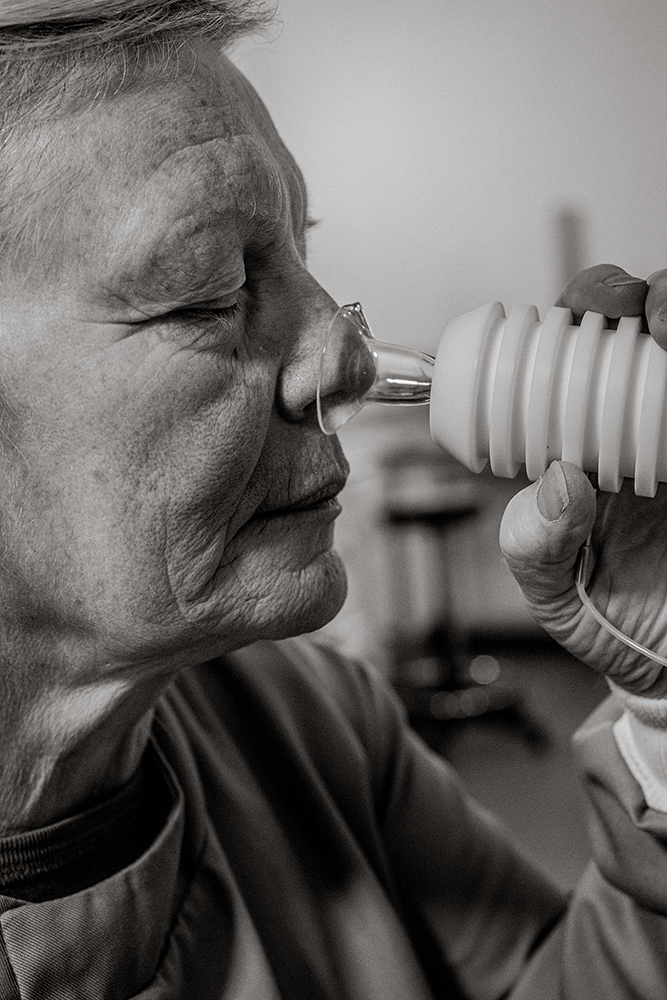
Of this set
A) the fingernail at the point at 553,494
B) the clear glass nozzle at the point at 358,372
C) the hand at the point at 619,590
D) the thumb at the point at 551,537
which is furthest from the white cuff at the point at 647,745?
the clear glass nozzle at the point at 358,372

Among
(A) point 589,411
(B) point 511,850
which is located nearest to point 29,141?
(A) point 589,411

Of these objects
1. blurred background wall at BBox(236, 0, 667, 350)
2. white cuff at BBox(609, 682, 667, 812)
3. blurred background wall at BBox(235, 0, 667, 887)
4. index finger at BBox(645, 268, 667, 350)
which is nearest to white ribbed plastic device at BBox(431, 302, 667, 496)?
index finger at BBox(645, 268, 667, 350)

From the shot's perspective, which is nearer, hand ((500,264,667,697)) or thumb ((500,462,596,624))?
thumb ((500,462,596,624))

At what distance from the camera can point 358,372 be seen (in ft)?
3.54

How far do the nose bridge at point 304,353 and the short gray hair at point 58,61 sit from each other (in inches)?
10.0

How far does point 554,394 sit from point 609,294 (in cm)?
13

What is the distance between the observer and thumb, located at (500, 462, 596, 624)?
0.96 meters

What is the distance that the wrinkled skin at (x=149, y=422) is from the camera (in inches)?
38.2

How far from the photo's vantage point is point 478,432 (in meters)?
0.95

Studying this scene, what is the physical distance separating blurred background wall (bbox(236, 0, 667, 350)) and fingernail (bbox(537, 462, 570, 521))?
4360 millimetres

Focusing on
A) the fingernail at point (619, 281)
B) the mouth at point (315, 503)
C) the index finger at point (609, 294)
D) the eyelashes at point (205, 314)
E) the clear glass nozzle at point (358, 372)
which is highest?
the fingernail at point (619, 281)

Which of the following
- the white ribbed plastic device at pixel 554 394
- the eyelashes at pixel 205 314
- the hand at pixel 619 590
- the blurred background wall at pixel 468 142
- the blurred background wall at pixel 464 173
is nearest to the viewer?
the white ribbed plastic device at pixel 554 394

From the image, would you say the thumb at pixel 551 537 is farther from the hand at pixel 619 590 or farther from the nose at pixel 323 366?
the nose at pixel 323 366

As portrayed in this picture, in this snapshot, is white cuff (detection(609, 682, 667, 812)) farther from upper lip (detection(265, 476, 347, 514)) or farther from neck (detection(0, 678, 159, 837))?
neck (detection(0, 678, 159, 837))
